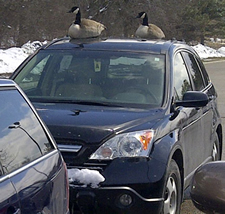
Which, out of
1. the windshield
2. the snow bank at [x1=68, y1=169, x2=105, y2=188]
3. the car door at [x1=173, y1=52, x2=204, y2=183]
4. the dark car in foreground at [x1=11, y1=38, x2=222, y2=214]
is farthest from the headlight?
the windshield

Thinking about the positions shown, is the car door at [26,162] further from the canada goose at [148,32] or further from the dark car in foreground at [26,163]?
the canada goose at [148,32]

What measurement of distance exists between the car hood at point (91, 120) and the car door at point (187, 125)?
420 millimetres

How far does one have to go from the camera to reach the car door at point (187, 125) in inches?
222

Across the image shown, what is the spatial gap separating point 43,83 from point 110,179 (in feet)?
6.22

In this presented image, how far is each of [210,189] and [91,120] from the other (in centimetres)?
243

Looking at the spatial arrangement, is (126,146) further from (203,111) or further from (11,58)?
(11,58)

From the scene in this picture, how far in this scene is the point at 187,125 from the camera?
5.74 metres

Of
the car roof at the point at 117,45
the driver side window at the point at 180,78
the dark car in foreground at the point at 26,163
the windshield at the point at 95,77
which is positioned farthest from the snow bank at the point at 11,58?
the dark car in foreground at the point at 26,163

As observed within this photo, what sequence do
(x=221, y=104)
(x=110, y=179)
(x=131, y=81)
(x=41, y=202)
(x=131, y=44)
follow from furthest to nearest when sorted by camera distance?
(x=221, y=104)
(x=131, y=44)
(x=131, y=81)
(x=110, y=179)
(x=41, y=202)

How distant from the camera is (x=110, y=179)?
15.1ft

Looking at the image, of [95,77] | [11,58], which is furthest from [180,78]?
[11,58]

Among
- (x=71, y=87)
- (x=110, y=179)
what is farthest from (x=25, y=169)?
(x=71, y=87)

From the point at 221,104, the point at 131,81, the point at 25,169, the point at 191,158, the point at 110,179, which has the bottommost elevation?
the point at 221,104

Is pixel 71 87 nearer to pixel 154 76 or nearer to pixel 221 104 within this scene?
pixel 154 76
